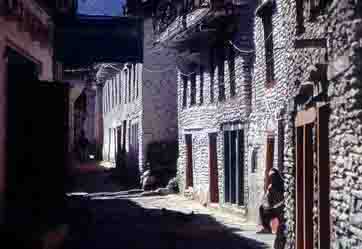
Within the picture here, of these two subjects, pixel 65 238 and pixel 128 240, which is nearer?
pixel 65 238

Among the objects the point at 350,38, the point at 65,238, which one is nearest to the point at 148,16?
the point at 65,238

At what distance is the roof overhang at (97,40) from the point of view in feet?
61.7

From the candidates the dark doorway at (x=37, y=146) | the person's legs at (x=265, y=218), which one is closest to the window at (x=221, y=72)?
the person's legs at (x=265, y=218)

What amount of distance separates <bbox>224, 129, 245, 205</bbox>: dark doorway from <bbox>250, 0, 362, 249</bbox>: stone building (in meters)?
6.40

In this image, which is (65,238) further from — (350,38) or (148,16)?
(148,16)

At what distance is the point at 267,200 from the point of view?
12.4 metres

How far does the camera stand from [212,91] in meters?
19.7

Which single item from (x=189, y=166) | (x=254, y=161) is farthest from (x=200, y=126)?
(x=254, y=161)

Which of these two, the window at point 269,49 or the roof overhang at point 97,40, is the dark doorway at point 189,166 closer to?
the roof overhang at point 97,40

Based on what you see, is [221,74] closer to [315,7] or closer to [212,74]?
[212,74]

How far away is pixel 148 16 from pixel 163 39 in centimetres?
320

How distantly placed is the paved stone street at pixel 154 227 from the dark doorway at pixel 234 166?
1.74 ft

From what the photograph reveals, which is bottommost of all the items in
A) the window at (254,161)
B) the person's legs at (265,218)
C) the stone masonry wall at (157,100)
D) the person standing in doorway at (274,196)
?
the person's legs at (265,218)

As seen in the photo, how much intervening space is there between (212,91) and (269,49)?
202 inches
